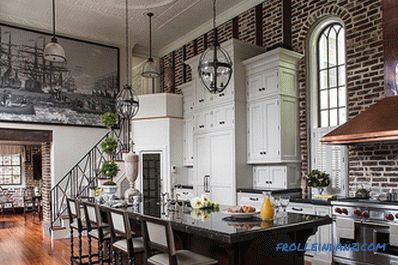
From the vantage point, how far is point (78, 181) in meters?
8.89

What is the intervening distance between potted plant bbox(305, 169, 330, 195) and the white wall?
5.71 metres

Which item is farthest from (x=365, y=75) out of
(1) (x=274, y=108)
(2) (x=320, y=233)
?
(2) (x=320, y=233)

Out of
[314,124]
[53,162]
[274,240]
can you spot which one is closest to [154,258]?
[274,240]

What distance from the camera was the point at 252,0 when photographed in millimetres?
7086

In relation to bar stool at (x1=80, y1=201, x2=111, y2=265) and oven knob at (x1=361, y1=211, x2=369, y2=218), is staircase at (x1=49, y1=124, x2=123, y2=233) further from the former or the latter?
oven knob at (x1=361, y1=211, x2=369, y2=218)

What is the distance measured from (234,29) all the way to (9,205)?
32.5 feet

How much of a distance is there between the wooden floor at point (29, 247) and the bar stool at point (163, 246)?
3.09 metres

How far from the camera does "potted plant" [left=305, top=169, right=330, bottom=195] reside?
17.7 feet

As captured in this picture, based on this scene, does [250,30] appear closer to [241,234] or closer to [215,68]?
[215,68]

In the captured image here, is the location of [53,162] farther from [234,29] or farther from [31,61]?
[234,29]

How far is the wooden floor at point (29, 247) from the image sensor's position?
5699 millimetres

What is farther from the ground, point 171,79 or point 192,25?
point 192,25

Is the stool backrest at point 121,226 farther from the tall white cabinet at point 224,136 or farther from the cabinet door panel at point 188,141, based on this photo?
the cabinet door panel at point 188,141

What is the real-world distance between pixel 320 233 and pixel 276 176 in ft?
4.77
